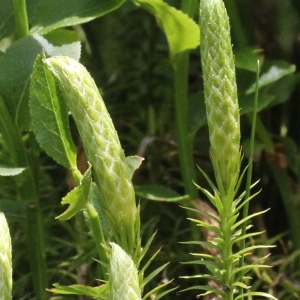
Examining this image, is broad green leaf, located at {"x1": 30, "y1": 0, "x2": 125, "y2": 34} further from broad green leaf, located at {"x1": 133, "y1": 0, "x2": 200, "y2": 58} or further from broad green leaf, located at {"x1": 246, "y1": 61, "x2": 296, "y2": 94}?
broad green leaf, located at {"x1": 246, "y1": 61, "x2": 296, "y2": 94}

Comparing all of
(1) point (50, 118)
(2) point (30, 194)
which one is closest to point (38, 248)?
(2) point (30, 194)

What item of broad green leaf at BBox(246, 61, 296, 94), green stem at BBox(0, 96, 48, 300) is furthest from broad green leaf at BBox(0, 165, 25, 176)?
broad green leaf at BBox(246, 61, 296, 94)

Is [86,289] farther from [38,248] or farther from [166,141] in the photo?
[166,141]

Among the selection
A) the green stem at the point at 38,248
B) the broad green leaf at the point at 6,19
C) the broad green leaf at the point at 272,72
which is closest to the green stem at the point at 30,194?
the green stem at the point at 38,248

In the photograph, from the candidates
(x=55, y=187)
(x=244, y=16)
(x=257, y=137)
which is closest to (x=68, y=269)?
(x=55, y=187)

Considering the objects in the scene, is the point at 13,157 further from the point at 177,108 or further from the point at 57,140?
the point at 177,108

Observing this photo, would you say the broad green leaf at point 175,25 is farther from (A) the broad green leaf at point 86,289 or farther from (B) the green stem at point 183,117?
(A) the broad green leaf at point 86,289
